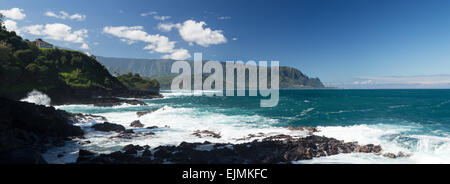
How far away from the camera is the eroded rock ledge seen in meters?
13.1

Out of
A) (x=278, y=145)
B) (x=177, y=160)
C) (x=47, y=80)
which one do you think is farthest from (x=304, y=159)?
(x=47, y=80)

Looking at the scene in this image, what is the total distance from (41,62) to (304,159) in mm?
72107

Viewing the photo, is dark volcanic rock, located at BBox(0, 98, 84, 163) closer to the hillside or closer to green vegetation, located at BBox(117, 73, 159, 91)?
the hillside

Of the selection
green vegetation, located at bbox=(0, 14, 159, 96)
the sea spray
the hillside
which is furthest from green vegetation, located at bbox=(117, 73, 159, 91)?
the sea spray

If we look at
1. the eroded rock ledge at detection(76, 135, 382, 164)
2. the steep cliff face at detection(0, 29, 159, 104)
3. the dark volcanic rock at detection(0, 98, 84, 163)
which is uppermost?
the steep cliff face at detection(0, 29, 159, 104)

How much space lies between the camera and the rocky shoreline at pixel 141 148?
41.4 feet

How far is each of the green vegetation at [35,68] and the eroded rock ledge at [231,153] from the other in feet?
106

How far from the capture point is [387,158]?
15.0 meters

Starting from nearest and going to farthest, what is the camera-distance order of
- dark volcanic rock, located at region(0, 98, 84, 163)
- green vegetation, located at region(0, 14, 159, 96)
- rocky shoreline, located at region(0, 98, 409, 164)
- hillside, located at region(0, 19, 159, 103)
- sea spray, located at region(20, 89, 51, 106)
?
rocky shoreline, located at region(0, 98, 409, 164) < dark volcanic rock, located at region(0, 98, 84, 163) < green vegetation, located at region(0, 14, 159, 96) < hillside, located at region(0, 19, 159, 103) < sea spray, located at region(20, 89, 51, 106)

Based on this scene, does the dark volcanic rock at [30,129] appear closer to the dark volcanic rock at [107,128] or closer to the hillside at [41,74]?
the dark volcanic rock at [107,128]

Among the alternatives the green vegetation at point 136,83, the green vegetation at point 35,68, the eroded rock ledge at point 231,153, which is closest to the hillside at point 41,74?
the green vegetation at point 35,68

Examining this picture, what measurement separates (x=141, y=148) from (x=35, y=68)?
54.3 m
